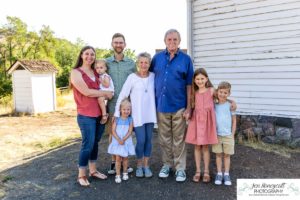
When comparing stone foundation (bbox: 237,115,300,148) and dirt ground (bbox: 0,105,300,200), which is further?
stone foundation (bbox: 237,115,300,148)

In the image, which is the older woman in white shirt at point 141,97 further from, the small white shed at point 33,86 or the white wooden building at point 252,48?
the small white shed at point 33,86

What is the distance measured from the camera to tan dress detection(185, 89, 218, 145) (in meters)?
4.43

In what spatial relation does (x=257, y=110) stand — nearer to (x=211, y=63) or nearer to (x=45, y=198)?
(x=211, y=63)

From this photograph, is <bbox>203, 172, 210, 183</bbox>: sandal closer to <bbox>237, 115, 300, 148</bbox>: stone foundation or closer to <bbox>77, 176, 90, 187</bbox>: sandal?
<bbox>77, 176, 90, 187</bbox>: sandal

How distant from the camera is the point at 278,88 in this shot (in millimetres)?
6582

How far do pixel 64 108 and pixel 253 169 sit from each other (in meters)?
14.1

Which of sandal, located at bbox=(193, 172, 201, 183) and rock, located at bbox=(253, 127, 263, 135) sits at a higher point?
rock, located at bbox=(253, 127, 263, 135)

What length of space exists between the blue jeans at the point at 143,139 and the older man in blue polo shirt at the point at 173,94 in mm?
183

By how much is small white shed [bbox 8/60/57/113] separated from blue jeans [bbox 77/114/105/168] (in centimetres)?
1196

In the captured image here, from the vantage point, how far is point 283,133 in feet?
21.5

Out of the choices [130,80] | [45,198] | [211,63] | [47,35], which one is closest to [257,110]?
[211,63]

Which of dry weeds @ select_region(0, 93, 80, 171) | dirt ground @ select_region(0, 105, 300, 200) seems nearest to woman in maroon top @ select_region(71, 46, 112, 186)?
dirt ground @ select_region(0, 105, 300, 200)

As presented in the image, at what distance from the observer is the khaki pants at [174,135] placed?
4613 mm

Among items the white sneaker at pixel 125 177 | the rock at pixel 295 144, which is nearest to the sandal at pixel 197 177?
the white sneaker at pixel 125 177
